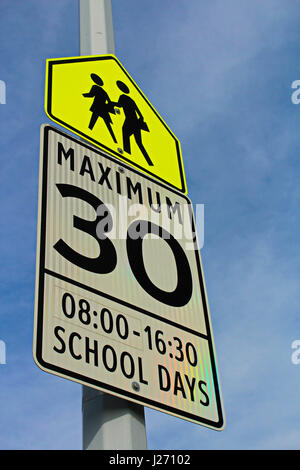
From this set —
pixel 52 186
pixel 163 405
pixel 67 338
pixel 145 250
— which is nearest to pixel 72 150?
pixel 52 186

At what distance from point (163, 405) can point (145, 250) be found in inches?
28.7

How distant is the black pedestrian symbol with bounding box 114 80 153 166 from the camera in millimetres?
2912

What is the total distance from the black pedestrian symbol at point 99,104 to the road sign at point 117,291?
1.04 feet

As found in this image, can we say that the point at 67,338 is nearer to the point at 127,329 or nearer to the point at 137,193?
the point at 127,329

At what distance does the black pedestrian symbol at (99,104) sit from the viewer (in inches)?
111

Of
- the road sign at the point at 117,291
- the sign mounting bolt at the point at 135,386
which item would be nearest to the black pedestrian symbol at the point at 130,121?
the road sign at the point at 117,291

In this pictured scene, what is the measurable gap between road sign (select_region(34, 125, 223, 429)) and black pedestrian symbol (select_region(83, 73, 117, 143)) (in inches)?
12.4

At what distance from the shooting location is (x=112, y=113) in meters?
2.93

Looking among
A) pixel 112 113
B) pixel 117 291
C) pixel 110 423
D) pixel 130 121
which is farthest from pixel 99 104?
pixel 110 423

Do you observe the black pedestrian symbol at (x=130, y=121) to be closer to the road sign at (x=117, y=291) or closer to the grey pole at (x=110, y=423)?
the road sign at (x=117, y=291)

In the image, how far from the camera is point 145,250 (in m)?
2.39

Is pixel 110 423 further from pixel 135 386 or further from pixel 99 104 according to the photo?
pixel 99 104

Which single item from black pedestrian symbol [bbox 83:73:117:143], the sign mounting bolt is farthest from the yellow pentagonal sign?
the sign mounting bolt

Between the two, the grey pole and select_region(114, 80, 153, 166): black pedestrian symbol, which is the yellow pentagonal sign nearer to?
select_region(114, 80, 153, 166): black pedestrian symbol
